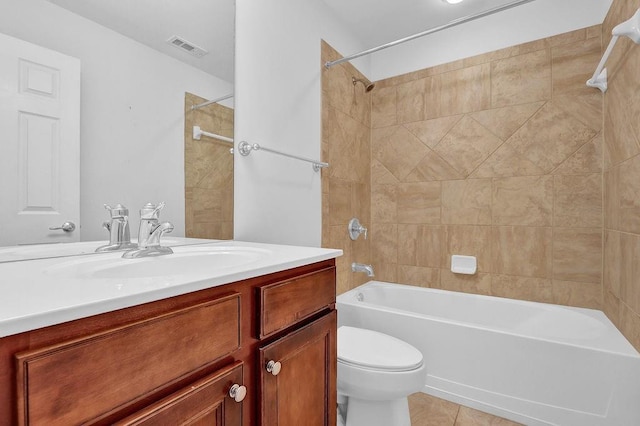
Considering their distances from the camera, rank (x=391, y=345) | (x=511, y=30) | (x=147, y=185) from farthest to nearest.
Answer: (x=511, y=30)
(x=391, y=345)
(x=147, y=185)

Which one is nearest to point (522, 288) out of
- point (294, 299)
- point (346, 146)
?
point (346, 146)

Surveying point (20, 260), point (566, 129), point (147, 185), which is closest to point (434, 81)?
point (566, 129)

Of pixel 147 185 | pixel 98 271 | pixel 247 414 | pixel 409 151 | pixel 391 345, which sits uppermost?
pixel 409 151

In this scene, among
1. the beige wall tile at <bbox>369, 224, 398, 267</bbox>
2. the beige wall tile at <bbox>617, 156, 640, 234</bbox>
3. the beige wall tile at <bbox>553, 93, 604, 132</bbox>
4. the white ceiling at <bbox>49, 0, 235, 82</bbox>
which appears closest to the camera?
the white ceiling at <bbox>49, 0, 235, 82</bbox>

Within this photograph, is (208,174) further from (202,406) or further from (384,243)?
(384,243)

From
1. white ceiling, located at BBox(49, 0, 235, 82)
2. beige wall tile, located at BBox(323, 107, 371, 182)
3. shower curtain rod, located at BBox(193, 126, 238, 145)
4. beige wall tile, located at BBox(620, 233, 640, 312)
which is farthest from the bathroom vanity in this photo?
beige wall tile, located at BBox(620, 233, 640, 312)

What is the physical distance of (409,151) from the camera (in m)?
2.42

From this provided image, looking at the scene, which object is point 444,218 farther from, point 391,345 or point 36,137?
point 36,137

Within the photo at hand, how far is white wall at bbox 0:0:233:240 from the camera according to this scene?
2.89 ft

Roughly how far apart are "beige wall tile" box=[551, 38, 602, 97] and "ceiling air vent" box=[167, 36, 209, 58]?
2.05 meters

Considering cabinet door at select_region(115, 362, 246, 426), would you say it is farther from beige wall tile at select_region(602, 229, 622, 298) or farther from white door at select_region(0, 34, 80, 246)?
beige wall tile at select_region(602, 229, 622, 298)

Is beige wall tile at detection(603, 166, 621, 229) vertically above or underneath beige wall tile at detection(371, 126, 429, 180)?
underneath

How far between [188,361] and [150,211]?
0.63 meters

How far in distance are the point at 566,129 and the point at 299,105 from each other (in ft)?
5.33
